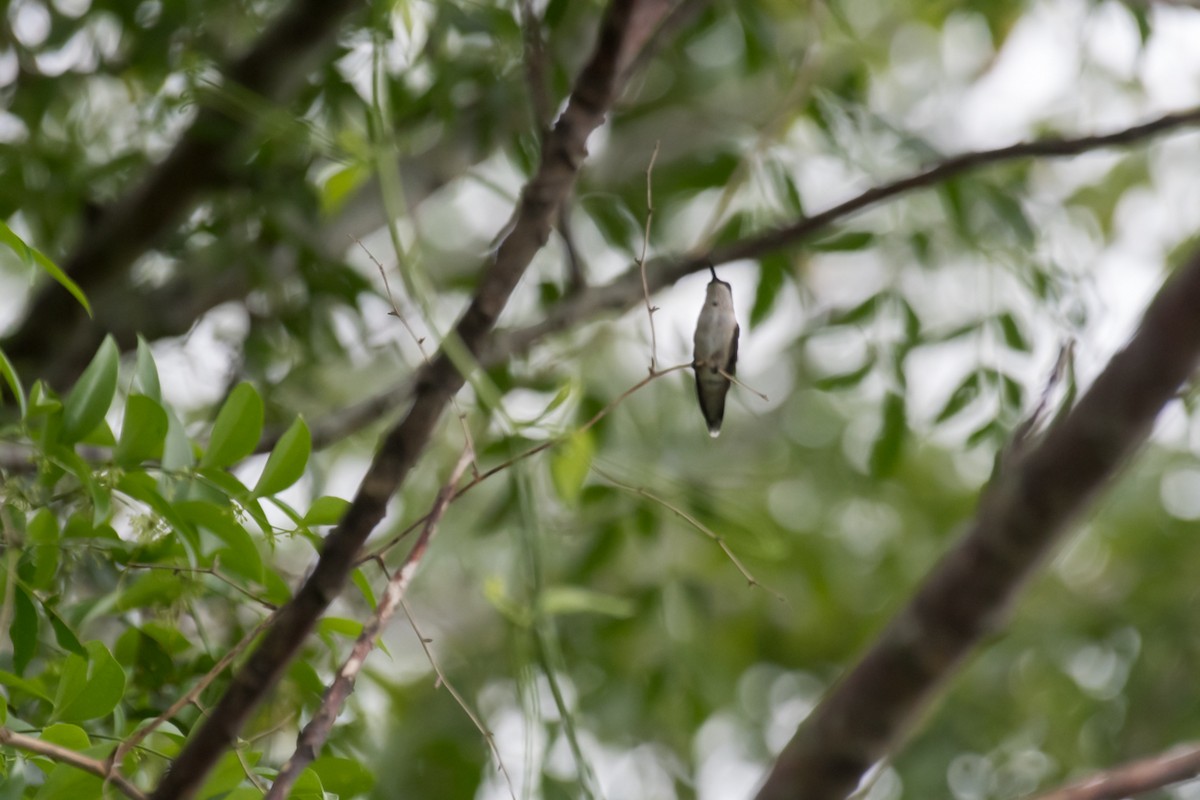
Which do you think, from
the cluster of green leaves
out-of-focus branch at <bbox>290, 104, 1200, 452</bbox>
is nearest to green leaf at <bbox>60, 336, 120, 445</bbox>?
the cluster of green leaves

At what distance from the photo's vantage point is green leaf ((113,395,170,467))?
0.64 metres

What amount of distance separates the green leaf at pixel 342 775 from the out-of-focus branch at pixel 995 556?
28 centimetres

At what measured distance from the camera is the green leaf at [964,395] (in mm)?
1308

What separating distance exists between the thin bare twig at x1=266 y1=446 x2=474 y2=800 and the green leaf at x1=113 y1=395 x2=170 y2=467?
160mm

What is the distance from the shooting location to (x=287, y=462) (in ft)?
2.22

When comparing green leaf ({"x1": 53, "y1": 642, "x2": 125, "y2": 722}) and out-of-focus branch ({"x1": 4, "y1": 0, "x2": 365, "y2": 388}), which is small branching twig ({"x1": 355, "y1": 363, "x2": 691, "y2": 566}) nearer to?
green leaf ({"x1": 53, "y1": 642, "x2": 125, "y2": 722})

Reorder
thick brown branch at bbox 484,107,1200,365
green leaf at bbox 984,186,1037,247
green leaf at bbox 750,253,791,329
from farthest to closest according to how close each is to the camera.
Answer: green leaf at bbox 750,253,791,329 < green leaf at bbox 984,186,1037,247 < thick brown branch at bbox 484,107,1200,365

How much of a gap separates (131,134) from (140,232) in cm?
30

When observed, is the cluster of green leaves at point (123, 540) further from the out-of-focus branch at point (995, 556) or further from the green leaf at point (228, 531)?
the out-of-focus branch at point (995, 556)

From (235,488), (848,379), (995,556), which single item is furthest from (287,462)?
(848,379)

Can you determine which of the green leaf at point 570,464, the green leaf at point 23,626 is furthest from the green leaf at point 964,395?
the green leaf at point 23,626

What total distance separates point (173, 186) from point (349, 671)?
45.2 inches

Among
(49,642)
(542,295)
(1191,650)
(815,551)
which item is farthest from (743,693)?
(49,642)

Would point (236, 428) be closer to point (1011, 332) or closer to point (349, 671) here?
point (349, 671)
